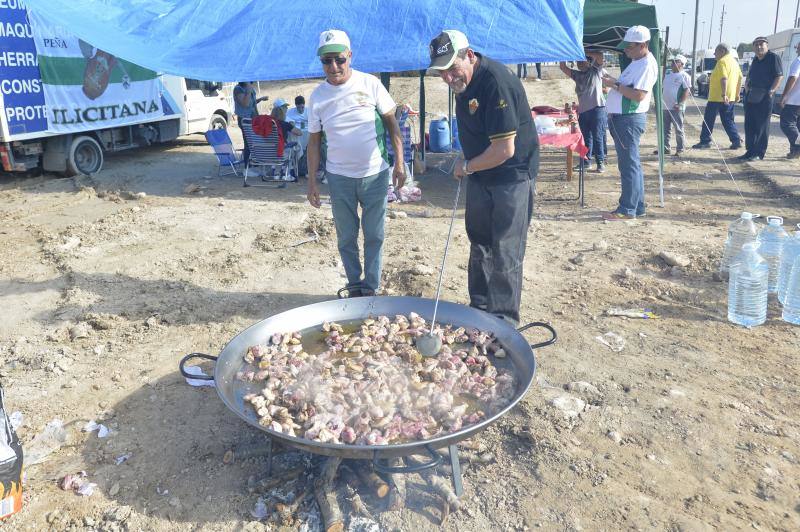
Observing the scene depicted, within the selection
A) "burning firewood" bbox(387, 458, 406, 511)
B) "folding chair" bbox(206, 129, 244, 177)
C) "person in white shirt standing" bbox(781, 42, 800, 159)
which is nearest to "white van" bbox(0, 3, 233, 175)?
"folding chair" bbox(206, 129, 244, 177)

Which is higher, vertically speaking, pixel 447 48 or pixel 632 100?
pixel 447 48

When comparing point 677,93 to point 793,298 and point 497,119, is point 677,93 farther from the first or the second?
point 497,119

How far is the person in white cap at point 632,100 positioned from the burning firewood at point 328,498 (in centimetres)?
541

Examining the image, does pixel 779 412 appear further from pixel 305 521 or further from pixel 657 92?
pixel 657 92

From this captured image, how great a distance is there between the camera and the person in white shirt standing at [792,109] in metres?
10.0

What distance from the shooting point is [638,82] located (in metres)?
6.57

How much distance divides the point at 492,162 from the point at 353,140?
1161 mm

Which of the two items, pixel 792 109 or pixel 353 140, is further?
pixel 792 109

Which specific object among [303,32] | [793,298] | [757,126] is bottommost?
[793,298]

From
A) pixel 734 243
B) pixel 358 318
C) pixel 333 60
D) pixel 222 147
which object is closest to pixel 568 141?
pixel 734 243

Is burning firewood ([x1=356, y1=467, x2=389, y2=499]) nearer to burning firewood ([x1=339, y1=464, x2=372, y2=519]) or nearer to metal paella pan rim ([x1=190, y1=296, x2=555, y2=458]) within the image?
burning firewood ([x1=339, y1=464, x2=372, y2=519])

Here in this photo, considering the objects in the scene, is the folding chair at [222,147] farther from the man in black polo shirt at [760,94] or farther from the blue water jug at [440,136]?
the man in black polo shirt at [760,94]

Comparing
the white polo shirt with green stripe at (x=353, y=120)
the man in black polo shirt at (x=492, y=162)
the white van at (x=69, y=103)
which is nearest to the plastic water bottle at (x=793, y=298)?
the man in black polo shirt at (x=492, y=162)

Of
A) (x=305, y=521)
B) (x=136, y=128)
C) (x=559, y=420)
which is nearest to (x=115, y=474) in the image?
(x=305, y=521)
